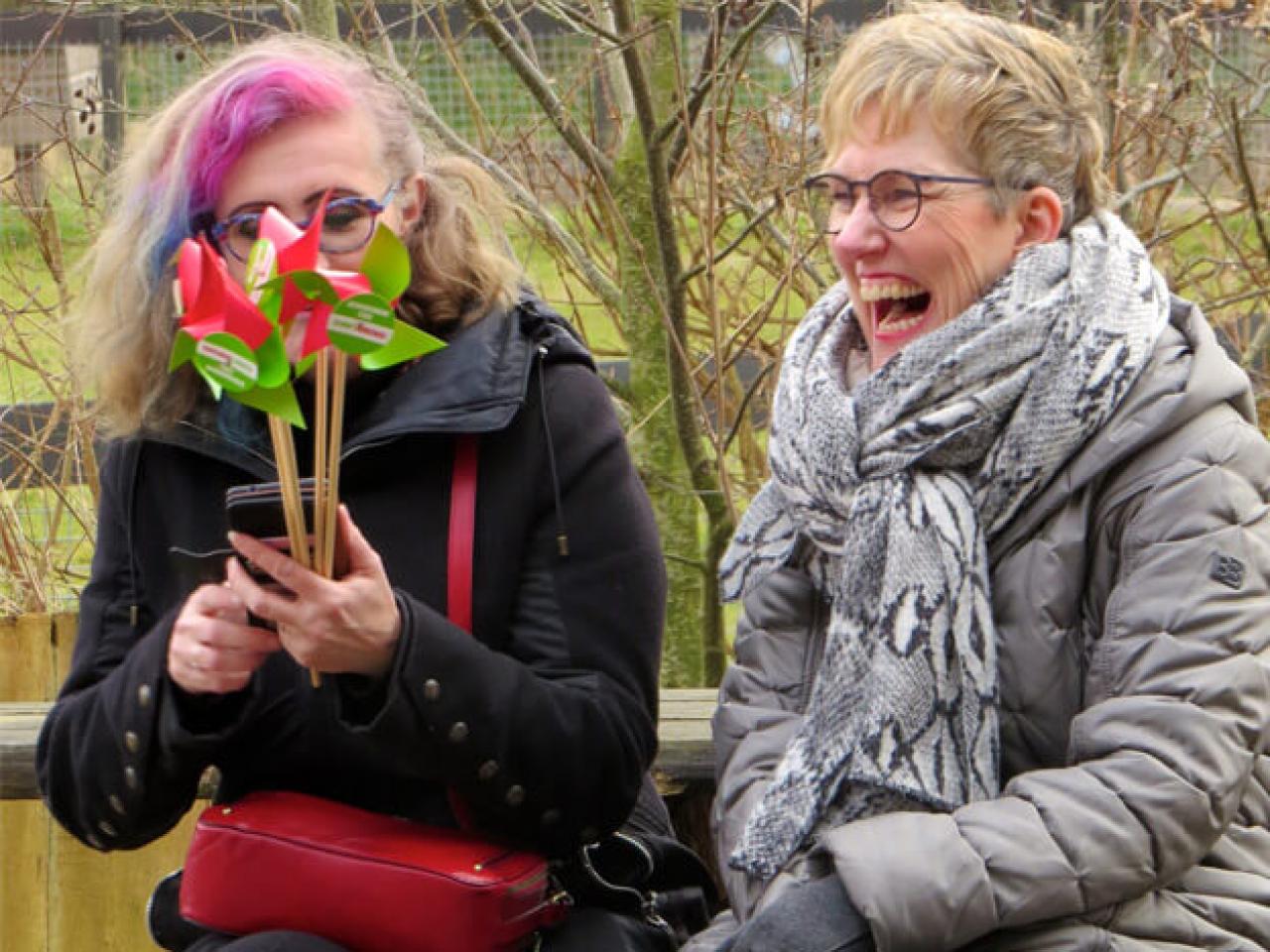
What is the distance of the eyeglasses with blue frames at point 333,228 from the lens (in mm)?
2557

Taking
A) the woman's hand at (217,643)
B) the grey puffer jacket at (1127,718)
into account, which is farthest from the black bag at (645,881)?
the woman's hand at (217,643)

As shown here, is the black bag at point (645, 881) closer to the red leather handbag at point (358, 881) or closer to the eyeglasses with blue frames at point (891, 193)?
the red leather handbag at point (358, 881)

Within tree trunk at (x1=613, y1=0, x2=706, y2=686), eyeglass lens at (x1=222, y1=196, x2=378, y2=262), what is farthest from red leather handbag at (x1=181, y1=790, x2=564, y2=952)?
tree trunk at (x1=613, y1=0, x2=706, y2=686)

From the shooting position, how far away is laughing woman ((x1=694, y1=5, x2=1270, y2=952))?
88.0 inches

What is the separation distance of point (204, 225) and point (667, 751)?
41.5 inches

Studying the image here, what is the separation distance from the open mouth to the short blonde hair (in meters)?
0.15

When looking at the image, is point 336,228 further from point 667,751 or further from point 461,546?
point 667,751

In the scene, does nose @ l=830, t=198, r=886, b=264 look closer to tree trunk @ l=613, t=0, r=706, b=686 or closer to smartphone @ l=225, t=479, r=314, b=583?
smartphone @ l=225, t=479, r=314, b=583

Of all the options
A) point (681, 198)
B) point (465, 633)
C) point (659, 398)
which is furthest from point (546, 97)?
point (465, 633)

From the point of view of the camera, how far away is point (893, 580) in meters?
2.47

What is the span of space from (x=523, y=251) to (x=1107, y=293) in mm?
2530

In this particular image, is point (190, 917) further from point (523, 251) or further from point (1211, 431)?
point (523, 251)

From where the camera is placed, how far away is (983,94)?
251 cm

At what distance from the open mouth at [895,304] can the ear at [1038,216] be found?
→ 0.45 feet
